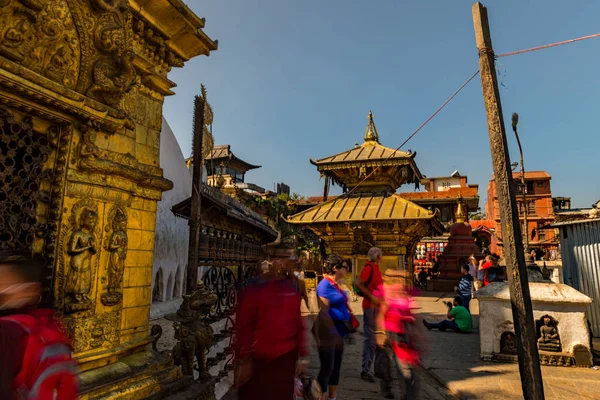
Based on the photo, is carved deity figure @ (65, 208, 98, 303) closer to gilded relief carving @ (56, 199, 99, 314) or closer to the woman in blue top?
gilded relief carving @ (56, 199, 99, 314)

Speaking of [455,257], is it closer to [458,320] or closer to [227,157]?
[458,320]

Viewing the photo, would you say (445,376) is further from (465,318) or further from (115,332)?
(115,332)

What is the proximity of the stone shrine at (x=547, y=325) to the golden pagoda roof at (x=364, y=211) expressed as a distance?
6.67 metres

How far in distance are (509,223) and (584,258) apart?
21.9 feet

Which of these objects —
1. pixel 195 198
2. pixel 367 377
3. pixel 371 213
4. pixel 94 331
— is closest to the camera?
pixel 94 331

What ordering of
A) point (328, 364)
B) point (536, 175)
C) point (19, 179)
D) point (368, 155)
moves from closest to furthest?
point (19, 179) → point (328, 364) → point (368, 155) → point (536, 175)

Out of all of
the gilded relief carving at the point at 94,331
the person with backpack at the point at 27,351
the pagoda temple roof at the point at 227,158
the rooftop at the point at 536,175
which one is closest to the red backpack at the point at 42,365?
the person with backpack at the point at 27,351

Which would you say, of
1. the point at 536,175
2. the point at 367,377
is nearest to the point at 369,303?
the point at 367,377

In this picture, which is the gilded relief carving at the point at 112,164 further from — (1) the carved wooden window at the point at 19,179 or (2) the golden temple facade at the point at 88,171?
(1) the carved wooden window at the point at 19,179

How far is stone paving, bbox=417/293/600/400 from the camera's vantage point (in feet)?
16.4

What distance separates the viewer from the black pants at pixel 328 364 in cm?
411

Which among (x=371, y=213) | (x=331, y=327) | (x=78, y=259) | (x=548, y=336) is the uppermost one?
(x=371, y=213)

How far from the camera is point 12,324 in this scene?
192 centimetres

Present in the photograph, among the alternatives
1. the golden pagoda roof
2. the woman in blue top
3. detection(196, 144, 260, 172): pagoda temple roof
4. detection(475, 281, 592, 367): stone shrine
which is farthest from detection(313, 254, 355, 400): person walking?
detection(196, 144, 260, 172): pagoda temple roof
